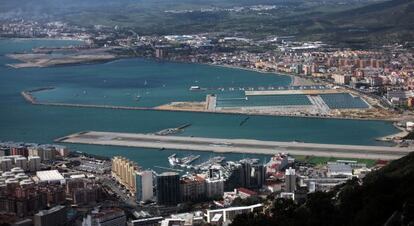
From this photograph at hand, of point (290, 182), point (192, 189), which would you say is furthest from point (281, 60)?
point (192, 189)

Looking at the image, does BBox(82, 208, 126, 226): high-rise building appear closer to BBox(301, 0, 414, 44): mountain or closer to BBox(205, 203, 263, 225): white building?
BBox(205, 203, 263, 225): white building

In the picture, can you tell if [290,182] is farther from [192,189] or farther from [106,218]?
[106,218]

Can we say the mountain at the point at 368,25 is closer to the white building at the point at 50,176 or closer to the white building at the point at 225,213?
the white building at the point at 50,176

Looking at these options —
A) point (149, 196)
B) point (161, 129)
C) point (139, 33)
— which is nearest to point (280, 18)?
point (139, 33)

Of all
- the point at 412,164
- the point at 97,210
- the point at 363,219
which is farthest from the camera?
the point at 97,210

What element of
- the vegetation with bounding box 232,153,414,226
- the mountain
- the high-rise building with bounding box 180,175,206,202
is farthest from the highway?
the mountain

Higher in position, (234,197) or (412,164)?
(412,164)

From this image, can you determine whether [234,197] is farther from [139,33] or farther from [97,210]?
[139,33]
